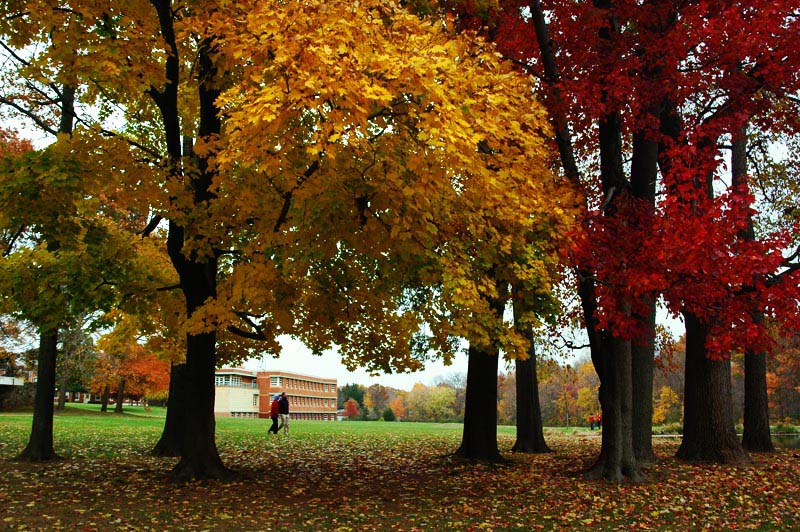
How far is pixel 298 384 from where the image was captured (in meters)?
102

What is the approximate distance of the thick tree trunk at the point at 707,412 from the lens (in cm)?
1393

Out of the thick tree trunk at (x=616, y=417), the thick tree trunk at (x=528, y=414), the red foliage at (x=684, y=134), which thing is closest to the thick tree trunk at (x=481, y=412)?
the thick tree trunk at (x=528, y=414)

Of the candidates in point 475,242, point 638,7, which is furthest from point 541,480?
point 638,7

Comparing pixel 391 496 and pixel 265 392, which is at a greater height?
pixel 391 496

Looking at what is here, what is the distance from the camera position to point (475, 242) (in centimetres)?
1049

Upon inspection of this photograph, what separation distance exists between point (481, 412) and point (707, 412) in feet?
16.0

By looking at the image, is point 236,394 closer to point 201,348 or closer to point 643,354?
point 201,348

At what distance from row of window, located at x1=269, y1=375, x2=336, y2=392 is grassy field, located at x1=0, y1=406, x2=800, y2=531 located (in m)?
84.1

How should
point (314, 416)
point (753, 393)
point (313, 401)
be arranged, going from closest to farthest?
point (753, 393), point (313, 401), point (314, 416)

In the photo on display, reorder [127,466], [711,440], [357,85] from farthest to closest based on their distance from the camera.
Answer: [711,440] → [127,466] → [357,85]

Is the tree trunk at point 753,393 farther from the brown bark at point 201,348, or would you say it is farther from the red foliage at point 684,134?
the brown bark at point 201,348

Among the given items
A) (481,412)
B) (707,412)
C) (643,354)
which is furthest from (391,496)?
(707,412)

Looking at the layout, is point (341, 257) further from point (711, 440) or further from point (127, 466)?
point (711, 440)

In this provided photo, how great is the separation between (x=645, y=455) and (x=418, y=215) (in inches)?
328
